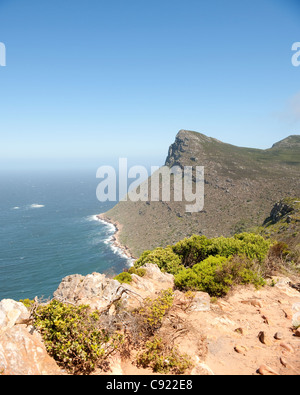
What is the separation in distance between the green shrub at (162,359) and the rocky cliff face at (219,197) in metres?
55.8

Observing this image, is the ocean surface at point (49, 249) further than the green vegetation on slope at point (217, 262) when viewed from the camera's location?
Yes

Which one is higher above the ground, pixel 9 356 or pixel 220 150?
pixel 220 150

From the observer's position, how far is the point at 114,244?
276ft

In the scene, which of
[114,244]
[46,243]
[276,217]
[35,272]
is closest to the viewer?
[276,217]

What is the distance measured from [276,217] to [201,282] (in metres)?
40.0

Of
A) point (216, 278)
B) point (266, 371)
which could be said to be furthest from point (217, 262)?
point (266, 371)

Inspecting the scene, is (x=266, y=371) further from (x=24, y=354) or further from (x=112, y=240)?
(x=112, y=240)

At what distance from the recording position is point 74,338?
5.38 meters

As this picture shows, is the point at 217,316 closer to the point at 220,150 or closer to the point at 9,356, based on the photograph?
the point at 9,356

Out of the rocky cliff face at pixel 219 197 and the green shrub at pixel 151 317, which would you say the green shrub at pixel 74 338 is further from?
the rocky cliff face at pixel 219 197

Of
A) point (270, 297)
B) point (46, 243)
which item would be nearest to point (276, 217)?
point (270, 297)

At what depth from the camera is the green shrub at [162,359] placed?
5.39m

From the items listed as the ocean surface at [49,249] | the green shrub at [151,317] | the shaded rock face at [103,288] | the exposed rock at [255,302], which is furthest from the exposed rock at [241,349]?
the ocean surface at [49,249]
